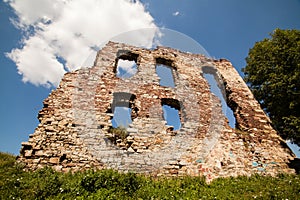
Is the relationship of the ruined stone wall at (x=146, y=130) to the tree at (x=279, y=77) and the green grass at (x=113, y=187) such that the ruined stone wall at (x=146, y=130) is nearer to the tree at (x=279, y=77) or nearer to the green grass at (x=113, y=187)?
the green grass at (x=113, y=187)

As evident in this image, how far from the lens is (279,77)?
1071 cm

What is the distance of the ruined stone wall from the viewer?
636cm

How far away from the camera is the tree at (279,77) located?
33.4 ft

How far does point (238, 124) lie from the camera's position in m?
9.47

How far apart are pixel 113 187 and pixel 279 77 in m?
10.6

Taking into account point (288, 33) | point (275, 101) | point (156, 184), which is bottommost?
point (156, 184)

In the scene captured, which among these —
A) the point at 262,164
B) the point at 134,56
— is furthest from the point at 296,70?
the point at 134,56

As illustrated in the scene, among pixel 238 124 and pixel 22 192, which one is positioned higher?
pixel 238 124

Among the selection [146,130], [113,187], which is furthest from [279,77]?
[113,187]

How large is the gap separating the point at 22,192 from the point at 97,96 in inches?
165

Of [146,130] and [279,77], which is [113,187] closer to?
[146,130]

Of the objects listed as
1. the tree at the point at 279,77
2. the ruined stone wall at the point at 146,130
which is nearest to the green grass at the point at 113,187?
the ruined stone wall at the point at 146,130

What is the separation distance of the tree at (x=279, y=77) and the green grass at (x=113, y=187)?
5159mm

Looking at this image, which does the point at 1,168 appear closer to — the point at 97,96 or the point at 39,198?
the point at 39,198
